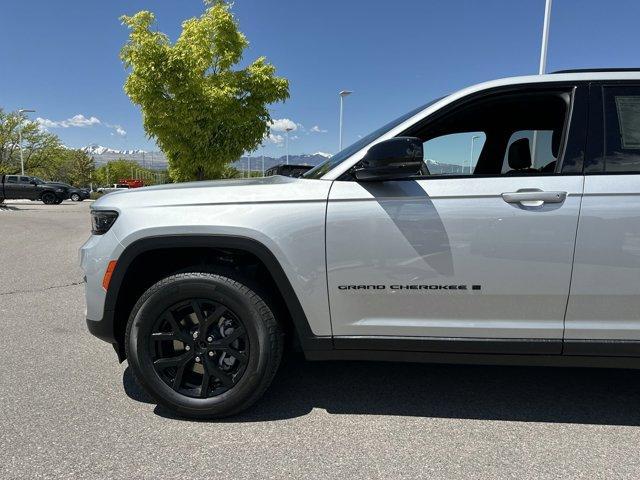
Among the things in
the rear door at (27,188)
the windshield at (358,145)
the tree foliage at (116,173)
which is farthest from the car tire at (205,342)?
the tree foliage at (116,173)

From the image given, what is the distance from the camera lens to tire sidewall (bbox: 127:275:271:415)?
2314 mm

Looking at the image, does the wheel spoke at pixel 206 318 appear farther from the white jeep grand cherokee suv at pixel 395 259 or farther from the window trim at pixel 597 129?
the window trim at pixel 597 129

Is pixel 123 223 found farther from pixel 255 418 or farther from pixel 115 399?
pixel 255 418

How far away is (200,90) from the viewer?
11.9 meters

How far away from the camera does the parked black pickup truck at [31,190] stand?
25.0 meters

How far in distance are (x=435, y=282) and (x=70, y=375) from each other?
2.55m

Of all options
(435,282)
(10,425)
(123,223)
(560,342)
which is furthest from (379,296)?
(10,425)

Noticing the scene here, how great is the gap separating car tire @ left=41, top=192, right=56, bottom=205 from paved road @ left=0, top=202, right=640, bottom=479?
1063 inches

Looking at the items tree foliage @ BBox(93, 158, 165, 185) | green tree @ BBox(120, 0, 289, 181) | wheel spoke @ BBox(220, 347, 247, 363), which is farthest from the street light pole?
tree foliage @ BBox(93, 158, 165, 185)

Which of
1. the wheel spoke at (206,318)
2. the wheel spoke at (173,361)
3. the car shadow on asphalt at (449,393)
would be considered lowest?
the car shadow on asphalt at (449,393)

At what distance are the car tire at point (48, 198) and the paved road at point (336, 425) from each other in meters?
27.0

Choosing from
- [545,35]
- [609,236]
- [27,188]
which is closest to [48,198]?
[27,188]

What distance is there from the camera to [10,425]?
2326mm

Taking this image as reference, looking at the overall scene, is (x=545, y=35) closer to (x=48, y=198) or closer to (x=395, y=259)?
(x=395, y=259)
